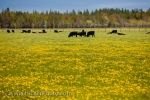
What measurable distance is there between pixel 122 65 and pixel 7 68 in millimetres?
8145

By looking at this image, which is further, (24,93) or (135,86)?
(135,86)

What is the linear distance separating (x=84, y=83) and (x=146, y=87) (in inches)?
126

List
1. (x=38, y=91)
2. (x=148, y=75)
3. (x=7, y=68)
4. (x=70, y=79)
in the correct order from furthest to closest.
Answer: (x=7, y=68)
(x=148, y=75)
(x=70, y=79)
(x=38, y=91)

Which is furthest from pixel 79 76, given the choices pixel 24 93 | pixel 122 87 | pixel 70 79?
pixel 24 93

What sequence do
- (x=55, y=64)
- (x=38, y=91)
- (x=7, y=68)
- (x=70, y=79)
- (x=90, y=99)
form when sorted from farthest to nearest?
(x=55, y=64) → (x=7, y=68) → (x=70, y=79) → (x=38, y=91) → (x=90, y=99)

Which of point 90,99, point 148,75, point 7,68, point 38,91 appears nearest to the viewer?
point 90,99

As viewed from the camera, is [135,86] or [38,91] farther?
[135,86]

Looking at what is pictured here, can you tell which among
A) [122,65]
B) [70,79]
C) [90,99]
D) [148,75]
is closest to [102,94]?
[90,99]

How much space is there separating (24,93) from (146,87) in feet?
19.8

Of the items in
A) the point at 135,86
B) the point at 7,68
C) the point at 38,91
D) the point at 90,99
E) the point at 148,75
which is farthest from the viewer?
the point at 7,68

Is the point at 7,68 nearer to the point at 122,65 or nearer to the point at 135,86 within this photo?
the point at 122,65

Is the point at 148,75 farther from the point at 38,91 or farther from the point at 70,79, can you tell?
the point at 38,91

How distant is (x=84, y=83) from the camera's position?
19172mm

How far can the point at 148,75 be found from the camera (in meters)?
21.8
